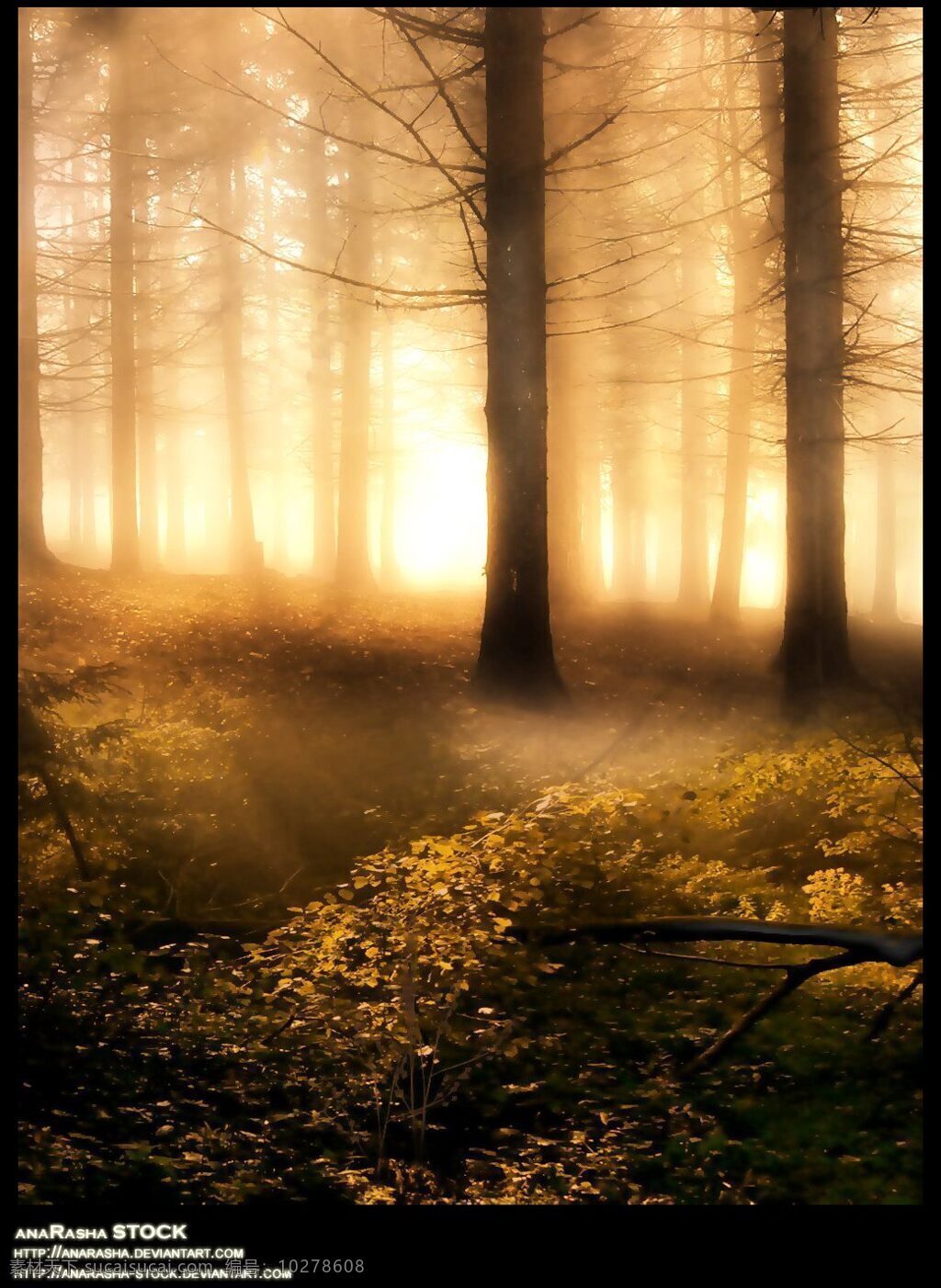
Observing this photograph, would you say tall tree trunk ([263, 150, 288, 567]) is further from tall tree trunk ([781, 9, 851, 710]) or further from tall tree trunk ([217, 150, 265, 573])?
tall tree trunk ([781, 9, 851, 710])

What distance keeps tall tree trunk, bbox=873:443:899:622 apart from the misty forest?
351 centimetres

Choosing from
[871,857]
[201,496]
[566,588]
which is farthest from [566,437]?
[201,496]

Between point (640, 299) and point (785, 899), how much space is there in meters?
17.4

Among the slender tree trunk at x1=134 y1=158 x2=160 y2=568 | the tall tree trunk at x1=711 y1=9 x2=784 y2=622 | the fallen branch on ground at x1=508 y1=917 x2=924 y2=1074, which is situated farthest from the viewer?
the slender tree trunk at x1=134 y1=158 x2=160 y2=568

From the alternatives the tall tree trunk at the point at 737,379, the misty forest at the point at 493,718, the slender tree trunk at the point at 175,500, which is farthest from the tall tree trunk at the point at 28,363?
the slender tree trunk at the point at 175,500

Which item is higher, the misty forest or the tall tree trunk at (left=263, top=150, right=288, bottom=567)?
the tall tree trunk at (left=263, top=150, right=288, bottom=567)

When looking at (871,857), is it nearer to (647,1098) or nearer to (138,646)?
(647,1098)

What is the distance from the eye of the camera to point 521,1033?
6242mm

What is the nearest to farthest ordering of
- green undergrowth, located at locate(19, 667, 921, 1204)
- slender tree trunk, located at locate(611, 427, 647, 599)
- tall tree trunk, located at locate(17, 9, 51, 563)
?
green undergrowth, located at locate(19, 667, 921, 1204) < tall tree trunk, located at locate(17, 9, 51, 563) < slender tree trunk, located at locate(611, 427, 647, 599)

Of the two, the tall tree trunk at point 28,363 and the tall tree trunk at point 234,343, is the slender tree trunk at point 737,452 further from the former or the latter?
the tall tree trunk at point 28,363

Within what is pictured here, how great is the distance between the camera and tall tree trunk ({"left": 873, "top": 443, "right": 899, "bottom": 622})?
25.0 meters

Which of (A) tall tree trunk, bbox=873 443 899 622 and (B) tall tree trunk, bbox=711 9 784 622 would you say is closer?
(B) tall tree trunk, bbox=711 9 784 622

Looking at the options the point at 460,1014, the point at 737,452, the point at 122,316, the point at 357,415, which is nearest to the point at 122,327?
the point at 122,316

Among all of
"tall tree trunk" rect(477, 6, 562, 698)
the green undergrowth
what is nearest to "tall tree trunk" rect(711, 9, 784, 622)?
"tall tree trunk" rect(477, 6, 562, 698)
